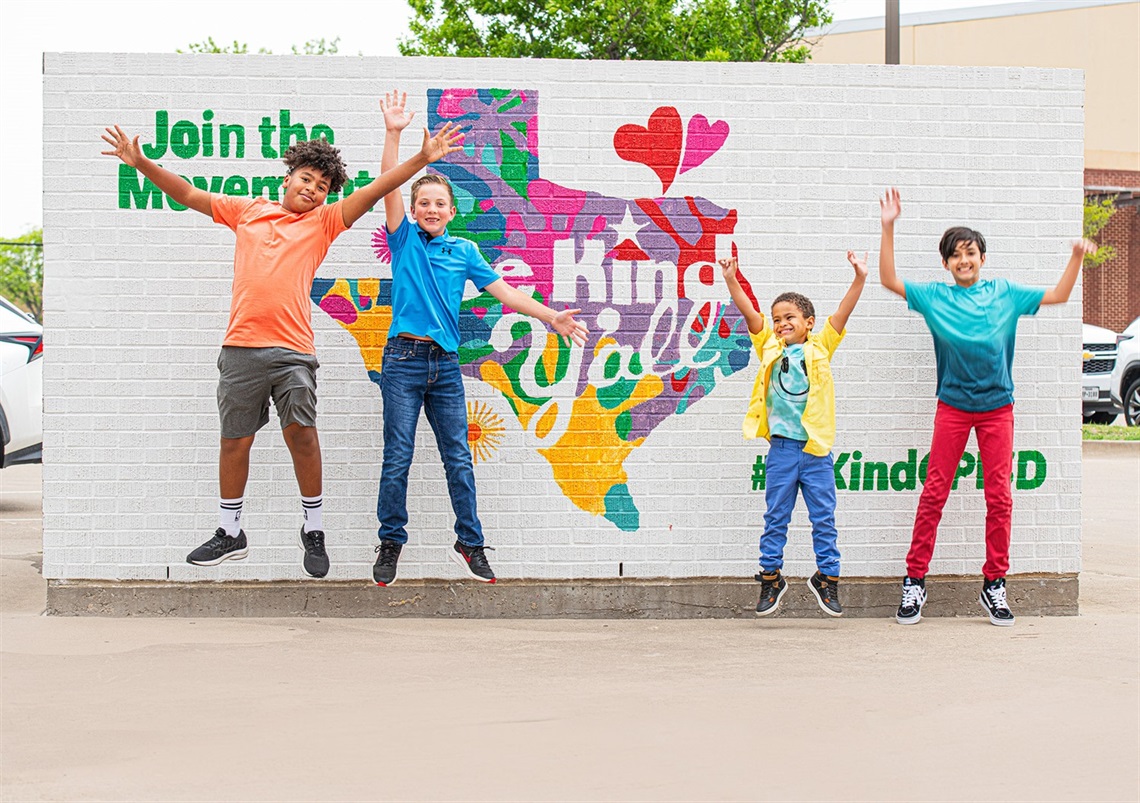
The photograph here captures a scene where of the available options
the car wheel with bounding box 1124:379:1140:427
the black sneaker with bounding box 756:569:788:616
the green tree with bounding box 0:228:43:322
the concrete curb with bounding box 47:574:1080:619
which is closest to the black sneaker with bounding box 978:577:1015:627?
the concrete curb with bounding box 47:574:1080:619

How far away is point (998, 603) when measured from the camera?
22.7 feet

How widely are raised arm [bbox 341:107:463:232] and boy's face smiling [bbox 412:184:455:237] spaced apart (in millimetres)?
92

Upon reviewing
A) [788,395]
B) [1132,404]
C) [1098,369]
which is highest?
[1098,369]

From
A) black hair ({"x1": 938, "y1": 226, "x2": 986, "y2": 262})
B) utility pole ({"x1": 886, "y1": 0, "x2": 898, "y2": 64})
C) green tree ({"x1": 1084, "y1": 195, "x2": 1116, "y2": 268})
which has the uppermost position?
green tree ({"x1": 1084, "y1": 195, "x2": 1116, "y2": 268})

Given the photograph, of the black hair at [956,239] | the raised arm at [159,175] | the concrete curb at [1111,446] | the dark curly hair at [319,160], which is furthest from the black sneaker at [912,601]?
the concrete curb at [1111,446]

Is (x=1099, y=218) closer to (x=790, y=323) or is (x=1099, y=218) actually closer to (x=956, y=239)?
(x=956, y=239)

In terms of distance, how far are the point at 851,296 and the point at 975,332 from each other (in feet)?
2.22

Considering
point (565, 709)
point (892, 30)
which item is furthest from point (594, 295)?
point (892, 30)

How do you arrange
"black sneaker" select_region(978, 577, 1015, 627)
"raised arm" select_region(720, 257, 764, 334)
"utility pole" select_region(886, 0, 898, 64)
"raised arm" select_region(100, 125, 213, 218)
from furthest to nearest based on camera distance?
"utility pole" select_region(886, 0, 898, 64) < "black sneaker" select_region(978, 577, 1015, 627) < "raised arm" select_region(720, 257, 764, 334) < "raised arm" select_region(100, 125, 213, 218)

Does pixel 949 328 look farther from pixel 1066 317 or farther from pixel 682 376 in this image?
pixel 682 376

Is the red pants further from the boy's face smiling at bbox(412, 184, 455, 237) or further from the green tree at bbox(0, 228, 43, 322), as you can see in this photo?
the green tree at bbox(0, 228, 43, 322)

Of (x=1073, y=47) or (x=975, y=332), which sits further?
(x=1073, y=47)

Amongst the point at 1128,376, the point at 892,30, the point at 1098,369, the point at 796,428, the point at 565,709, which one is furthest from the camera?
the point at 1098,369

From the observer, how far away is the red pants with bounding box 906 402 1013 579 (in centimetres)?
684
